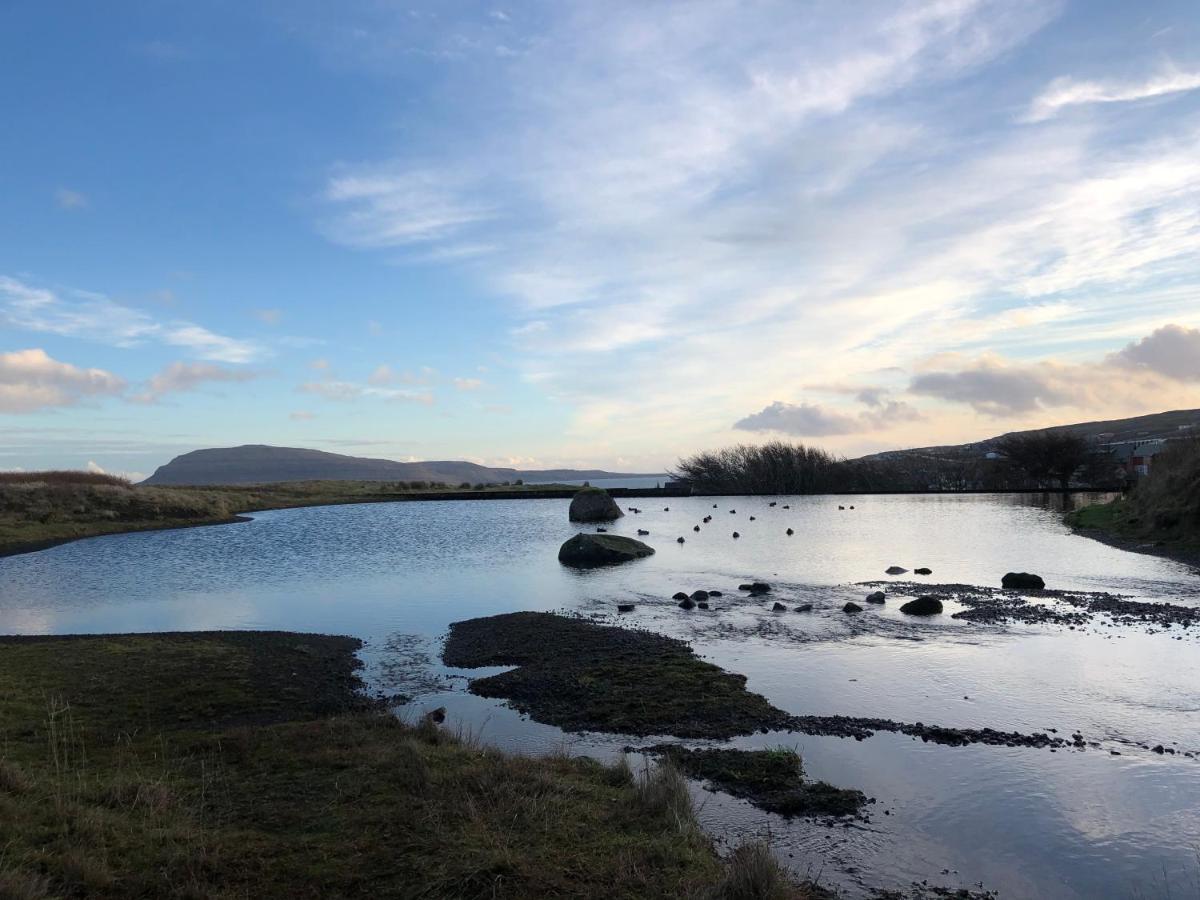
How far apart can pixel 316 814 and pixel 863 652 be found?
13268 mm

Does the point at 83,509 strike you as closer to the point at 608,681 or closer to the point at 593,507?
the point at 593,507

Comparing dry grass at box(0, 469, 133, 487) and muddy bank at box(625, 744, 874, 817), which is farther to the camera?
dry grass at box(0, 469, 133, 487)

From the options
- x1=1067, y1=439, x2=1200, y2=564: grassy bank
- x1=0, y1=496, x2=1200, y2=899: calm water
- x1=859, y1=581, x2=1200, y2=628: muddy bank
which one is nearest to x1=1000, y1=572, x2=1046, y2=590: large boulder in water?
x1=859, y1=581, x2=1200, y2=628: muddy bank

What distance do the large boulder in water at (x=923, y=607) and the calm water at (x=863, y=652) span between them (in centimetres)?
103

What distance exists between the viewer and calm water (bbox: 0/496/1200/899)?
28.2 ft

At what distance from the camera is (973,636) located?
19172 millimetres

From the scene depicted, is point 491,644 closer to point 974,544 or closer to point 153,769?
point 153,769

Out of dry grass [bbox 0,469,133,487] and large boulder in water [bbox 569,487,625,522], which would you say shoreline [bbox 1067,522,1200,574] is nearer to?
large boulder in water [bbox 569,487,625,522]

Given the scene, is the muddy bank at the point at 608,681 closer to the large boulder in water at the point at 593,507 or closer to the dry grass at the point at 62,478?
the large boulder in water at the point at 593,507

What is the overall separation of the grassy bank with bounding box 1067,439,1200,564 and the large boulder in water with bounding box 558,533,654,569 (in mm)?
24459

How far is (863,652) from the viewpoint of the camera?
698 inches

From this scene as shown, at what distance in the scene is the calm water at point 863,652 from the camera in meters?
8.59

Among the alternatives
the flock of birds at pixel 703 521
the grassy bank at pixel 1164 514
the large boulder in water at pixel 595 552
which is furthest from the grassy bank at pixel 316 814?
the flock of birds at pixel 703 521

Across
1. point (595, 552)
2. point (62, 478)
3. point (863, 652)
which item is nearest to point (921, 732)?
point (863, 652)
